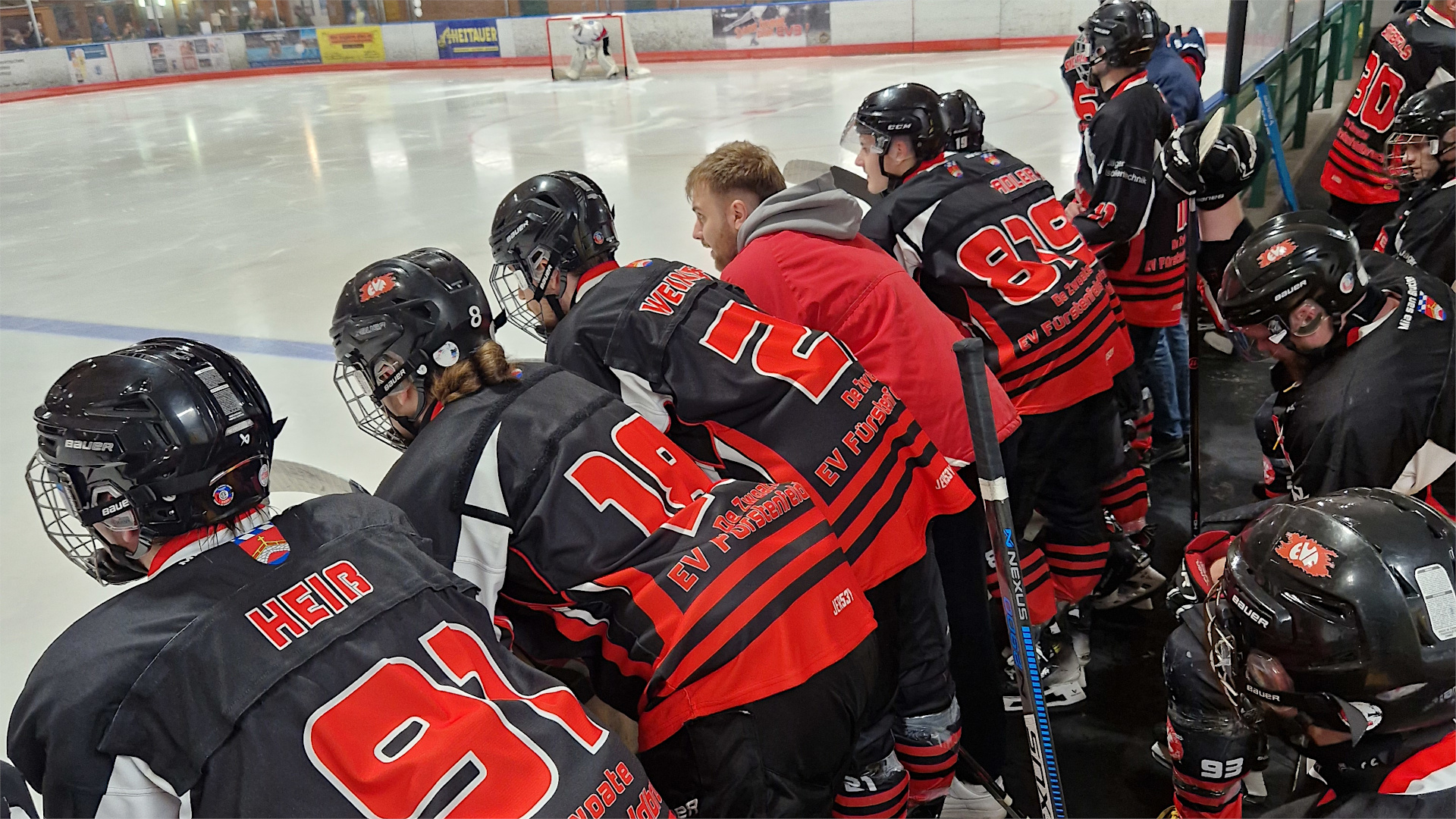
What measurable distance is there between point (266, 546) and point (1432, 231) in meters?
3.12

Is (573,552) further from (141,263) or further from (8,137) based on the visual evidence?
(8,137)

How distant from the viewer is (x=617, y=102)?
1191cm

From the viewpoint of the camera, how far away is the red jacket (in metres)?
2.22

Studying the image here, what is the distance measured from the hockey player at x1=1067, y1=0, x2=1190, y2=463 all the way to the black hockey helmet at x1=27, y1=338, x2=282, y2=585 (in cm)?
282

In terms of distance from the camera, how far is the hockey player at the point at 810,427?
188 cm

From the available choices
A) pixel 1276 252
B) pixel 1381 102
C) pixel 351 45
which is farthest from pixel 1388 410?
pixel 351 45

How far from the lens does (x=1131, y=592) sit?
9.91ft

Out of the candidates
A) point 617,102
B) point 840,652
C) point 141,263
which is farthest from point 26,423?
point 617,102

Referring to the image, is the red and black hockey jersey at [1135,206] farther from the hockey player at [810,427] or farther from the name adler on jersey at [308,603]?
the name adler on jersey at [308,603]

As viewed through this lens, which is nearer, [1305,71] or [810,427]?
[810,427]

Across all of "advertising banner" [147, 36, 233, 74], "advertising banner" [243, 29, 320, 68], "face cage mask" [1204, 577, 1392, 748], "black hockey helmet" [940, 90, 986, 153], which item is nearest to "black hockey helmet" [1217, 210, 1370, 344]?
"face cage mask" [1204, 577, 1392, 748]

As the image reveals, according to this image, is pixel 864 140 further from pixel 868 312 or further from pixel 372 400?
pixel 372 400

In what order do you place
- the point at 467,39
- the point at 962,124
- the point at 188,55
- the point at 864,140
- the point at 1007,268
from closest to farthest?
the point at 1007,268 < the point at 864,140 < the point at 962,124 < the point at 188,55 < the point at 467,39

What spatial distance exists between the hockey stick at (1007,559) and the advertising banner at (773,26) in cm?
1528
